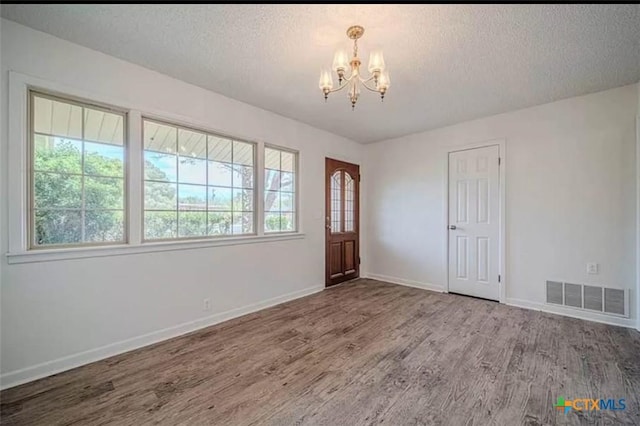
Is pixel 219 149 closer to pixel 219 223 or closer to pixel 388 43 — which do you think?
pixel 219 223

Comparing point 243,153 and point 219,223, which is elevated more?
point 243,153

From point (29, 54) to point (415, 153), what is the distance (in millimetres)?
4610

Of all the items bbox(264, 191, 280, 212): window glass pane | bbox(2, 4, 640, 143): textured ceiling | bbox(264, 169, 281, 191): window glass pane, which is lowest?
bbox(264, 191, 280, 212): window glass pane

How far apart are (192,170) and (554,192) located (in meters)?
4.30

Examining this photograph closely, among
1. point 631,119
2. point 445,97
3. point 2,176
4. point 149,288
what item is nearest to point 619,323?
point 631,119

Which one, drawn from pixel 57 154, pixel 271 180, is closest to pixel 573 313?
pixel 271 180

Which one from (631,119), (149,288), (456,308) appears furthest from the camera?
(456,308)

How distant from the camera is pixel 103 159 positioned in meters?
2.42

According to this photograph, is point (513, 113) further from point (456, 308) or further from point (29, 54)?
point (29, 54)

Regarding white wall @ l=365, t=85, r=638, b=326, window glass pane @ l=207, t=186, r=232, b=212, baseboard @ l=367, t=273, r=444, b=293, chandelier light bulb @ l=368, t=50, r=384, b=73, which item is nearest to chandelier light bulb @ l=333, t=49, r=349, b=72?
chandelier light bulb @ l=368, t=50, r=384, b=73

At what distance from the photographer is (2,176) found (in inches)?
75.9

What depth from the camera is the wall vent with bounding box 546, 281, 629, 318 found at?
299 cm

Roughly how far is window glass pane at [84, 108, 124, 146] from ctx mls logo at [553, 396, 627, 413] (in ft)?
12.8

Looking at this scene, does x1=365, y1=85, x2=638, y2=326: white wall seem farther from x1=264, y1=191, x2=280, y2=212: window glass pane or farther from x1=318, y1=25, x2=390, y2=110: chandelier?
x1=318, y1=25, x2=390, y2=110: chandelier
